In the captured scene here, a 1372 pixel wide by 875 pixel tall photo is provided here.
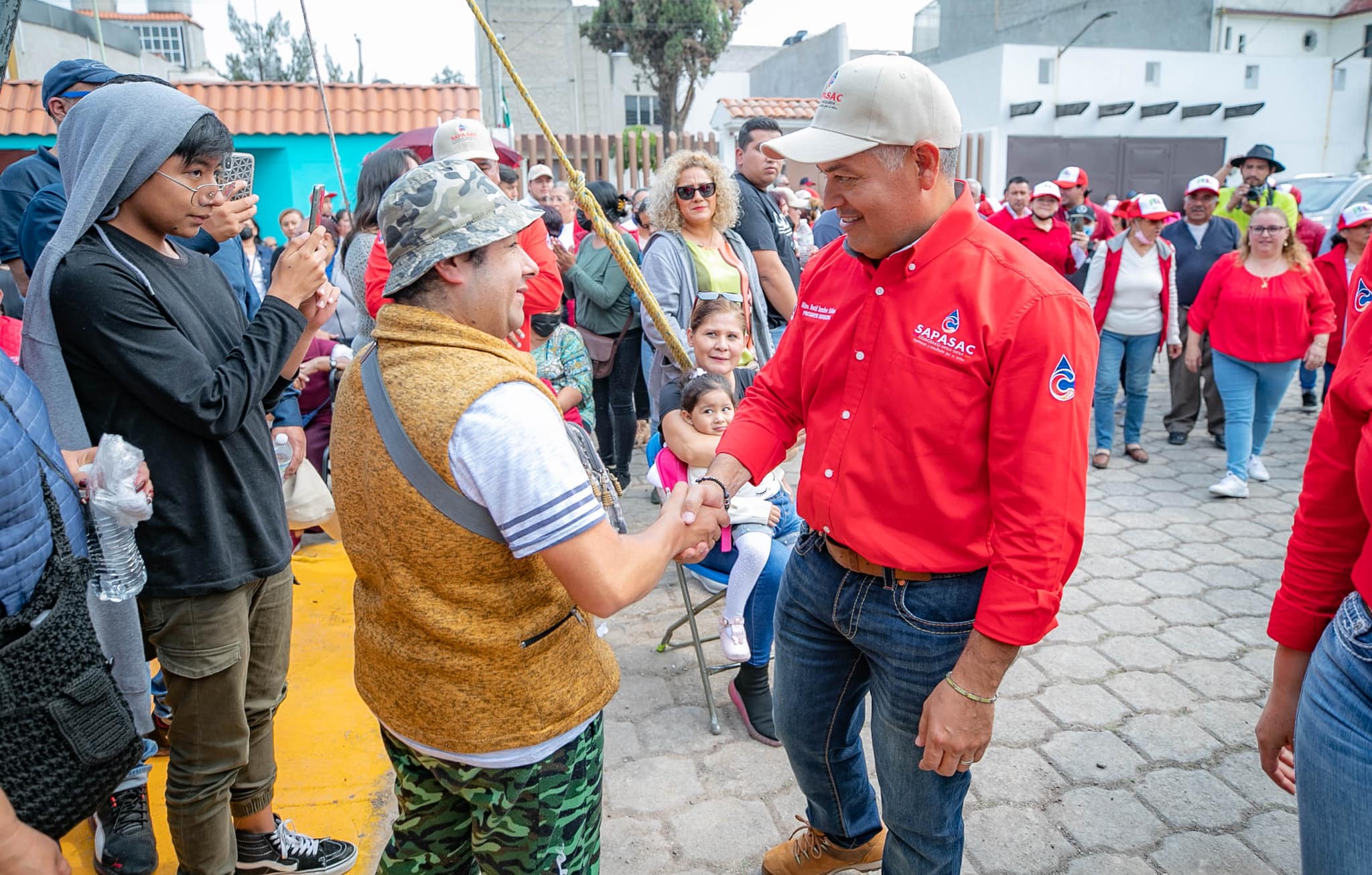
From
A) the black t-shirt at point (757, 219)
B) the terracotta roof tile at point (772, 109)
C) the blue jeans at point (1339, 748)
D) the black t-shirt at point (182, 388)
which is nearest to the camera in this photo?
the blue jeans at point (1339, 748)

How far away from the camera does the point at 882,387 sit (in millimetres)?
1998

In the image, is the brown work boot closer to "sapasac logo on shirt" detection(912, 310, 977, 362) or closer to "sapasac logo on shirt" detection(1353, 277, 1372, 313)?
"sapasac logo on shirt" detection(912, 310, 977, 362)

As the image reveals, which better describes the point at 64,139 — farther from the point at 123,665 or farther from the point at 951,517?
the point at 951,517

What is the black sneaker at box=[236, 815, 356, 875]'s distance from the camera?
109 inches

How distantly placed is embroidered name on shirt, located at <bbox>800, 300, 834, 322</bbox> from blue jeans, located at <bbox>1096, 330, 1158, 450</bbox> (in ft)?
18.3

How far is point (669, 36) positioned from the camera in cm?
2923

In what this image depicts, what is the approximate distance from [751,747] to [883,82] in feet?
8.42

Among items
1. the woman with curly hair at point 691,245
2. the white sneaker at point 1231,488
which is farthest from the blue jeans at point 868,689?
the white sneaker at point 1231,488

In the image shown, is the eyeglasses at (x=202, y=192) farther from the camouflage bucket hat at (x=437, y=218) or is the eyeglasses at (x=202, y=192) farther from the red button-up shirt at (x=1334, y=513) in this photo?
the red button-up shirt at (x=1334, y=513)

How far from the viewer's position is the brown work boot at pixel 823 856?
2623mm

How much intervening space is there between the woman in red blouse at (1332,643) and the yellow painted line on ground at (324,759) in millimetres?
2605

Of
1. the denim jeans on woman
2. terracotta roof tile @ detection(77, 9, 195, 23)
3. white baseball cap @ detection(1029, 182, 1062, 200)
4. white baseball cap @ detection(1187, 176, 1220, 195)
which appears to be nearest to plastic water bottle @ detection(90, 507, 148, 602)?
the denim jeans on woman

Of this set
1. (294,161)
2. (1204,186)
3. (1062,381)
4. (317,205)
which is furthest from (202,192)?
(294,161)

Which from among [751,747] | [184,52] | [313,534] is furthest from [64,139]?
[184,52]
